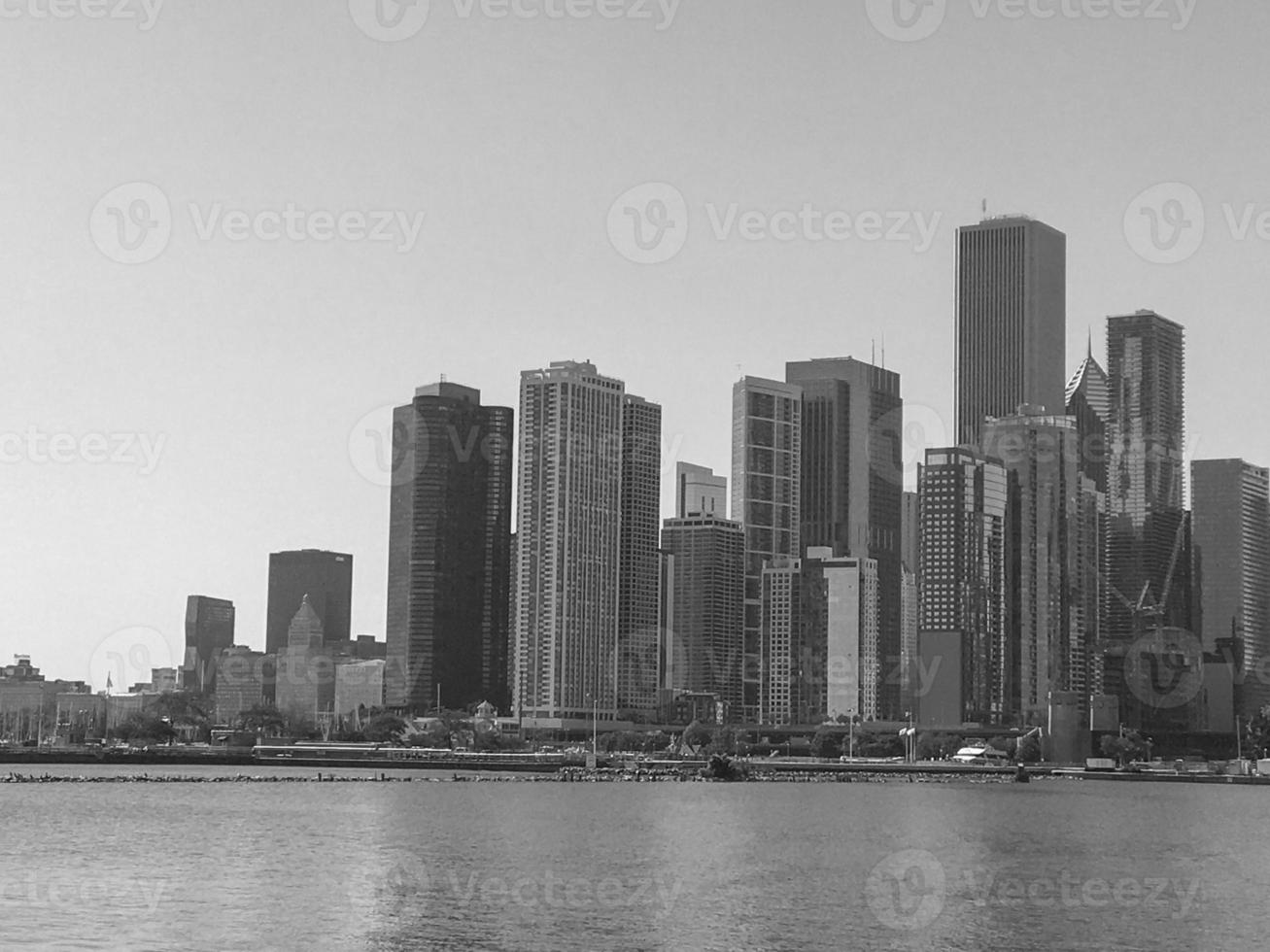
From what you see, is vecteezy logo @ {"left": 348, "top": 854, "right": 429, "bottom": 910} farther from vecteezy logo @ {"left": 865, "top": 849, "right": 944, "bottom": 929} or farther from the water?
vecteezy logo @ {"left": 865, "top": 849, "right": 944, "bottom": 929}

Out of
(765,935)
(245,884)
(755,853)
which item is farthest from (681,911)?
(755,853)

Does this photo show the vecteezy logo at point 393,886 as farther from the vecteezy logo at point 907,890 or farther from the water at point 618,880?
the vecteezy logo at point 907,890

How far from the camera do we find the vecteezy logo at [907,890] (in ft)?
278

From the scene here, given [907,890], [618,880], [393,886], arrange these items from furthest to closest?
[618,880]
[907,890]
[393,886]

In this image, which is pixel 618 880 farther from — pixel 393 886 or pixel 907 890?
pixel 907 890

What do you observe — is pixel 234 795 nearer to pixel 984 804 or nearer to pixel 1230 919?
pixel 984 804

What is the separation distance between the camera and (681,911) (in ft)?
281

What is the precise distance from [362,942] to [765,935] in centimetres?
1732

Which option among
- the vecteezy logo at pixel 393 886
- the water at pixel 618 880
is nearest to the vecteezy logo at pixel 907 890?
the water at pixel 618 880

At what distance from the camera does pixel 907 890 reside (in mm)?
97750

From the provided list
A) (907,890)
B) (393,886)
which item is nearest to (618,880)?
(393,886)

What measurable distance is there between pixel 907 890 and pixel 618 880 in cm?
1572

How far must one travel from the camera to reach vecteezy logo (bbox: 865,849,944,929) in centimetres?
8488

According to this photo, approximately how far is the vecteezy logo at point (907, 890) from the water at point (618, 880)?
1.00 ft
